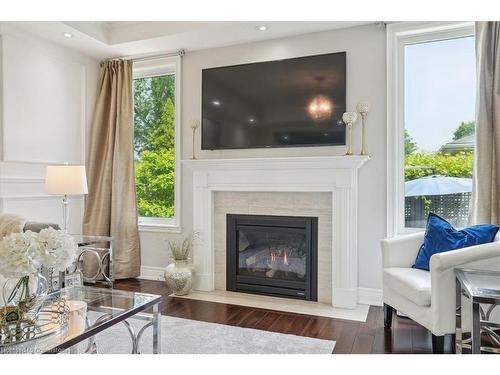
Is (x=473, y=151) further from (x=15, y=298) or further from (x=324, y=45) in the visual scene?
(x=15, y=298)

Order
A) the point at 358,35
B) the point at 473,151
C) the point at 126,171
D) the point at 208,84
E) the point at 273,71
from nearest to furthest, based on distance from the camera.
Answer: the point at 473,151, the point at 358,35, the point at 273,71, the point at 208,84, the point at 126,171

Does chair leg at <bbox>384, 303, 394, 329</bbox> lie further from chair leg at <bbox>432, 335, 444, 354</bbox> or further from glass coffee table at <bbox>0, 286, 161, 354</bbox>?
glass coffee table at <bbox>0, 286, 161, 354</bbox>

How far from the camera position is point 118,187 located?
13.6 feet

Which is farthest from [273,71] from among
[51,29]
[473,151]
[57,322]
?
[57,322]

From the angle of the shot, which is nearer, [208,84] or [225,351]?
[225,351]

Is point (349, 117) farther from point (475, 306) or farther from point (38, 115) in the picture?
point (38, 115)

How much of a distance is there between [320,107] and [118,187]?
93.3 inches

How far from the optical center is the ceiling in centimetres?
341

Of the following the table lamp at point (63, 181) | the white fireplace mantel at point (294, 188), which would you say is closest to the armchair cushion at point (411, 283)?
the white fireplace mantel at point (294, 188)

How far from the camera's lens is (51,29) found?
3.54 metres

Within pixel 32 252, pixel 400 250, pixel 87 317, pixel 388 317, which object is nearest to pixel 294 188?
pixel 400 250

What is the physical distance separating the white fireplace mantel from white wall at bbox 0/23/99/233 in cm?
143

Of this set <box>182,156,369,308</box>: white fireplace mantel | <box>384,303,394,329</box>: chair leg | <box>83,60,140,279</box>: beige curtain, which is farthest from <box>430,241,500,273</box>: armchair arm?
<box>83,60,140,279</box>: beige curtain
